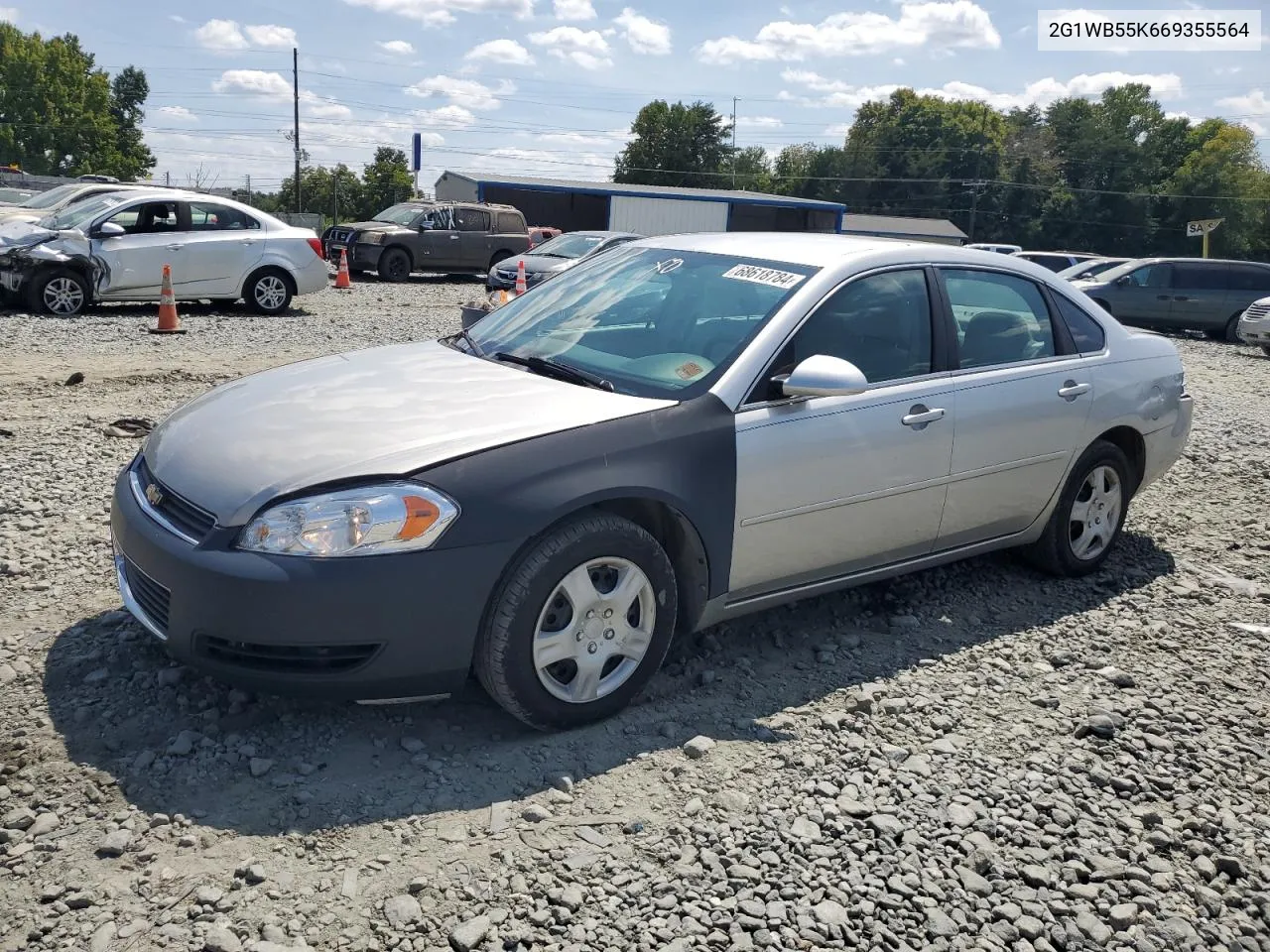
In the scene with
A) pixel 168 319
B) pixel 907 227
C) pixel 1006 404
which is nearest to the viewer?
pixel 1006 404

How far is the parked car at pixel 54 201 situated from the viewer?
14797mm

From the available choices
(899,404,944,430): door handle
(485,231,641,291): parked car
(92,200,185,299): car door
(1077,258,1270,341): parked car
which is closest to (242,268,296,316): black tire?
(92,200,185,299): car door

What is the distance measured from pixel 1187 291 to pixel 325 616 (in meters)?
21.8

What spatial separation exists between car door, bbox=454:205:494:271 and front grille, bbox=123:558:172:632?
2244 centimetres

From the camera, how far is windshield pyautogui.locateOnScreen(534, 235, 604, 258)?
22.5 meters

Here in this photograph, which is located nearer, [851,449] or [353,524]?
[353,524]

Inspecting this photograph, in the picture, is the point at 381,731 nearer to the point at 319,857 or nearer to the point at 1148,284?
the point at 319,857

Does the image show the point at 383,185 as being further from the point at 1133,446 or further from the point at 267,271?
the point at 1133,446

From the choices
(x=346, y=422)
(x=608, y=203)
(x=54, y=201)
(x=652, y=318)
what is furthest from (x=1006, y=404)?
(x=608, y=203)

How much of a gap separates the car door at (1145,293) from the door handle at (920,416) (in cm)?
1886

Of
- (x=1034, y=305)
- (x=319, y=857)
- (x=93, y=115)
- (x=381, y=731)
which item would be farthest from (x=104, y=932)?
(x=93, y=115)

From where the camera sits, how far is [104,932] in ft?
8.42

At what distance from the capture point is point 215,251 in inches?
555

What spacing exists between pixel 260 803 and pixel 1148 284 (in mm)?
21848
